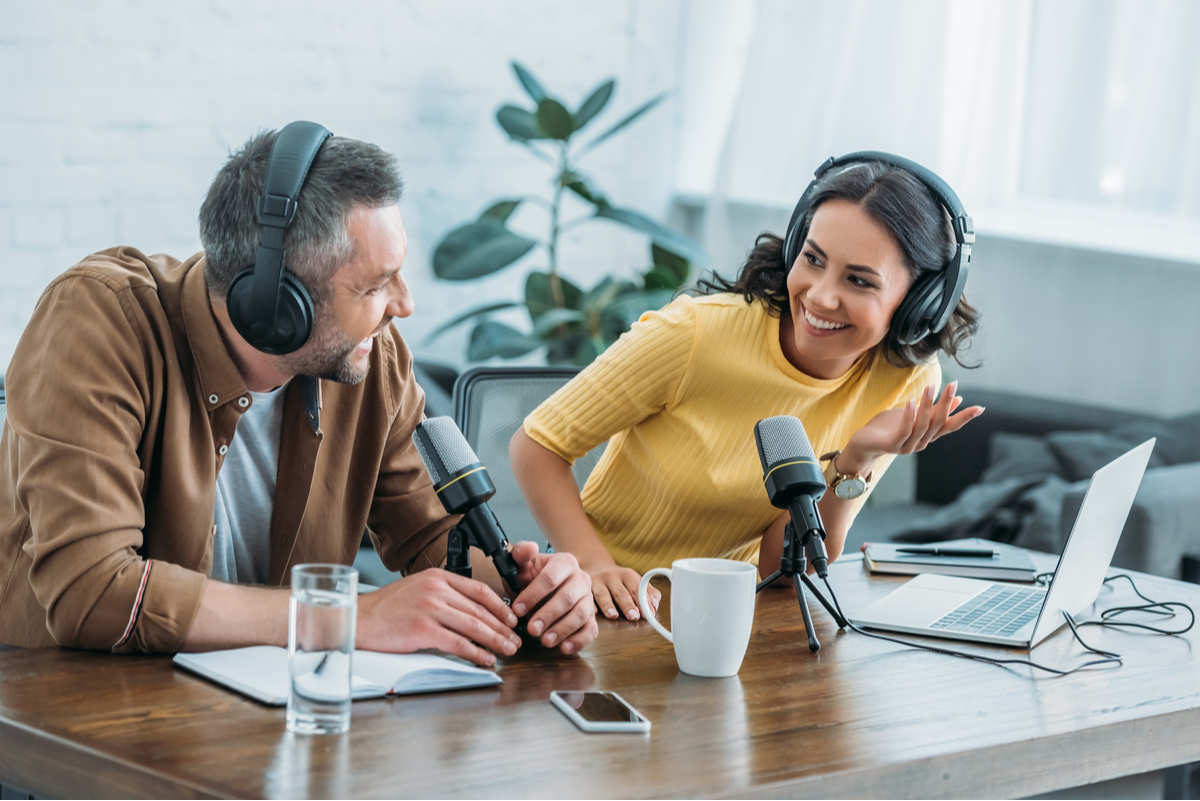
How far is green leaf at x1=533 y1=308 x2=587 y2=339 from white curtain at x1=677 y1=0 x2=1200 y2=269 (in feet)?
3.18

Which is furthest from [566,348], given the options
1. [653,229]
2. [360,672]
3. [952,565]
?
[360,672]

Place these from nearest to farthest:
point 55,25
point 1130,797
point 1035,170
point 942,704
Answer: point 942,704 → point 1130,797 → point 55,25 → point 1035,170

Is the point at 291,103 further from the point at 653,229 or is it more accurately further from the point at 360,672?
the point at 360,672

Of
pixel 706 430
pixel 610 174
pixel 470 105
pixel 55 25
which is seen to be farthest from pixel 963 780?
pixel 610 174

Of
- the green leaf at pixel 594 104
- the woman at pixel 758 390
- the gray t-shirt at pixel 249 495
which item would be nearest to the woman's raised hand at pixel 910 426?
the woman at pixel 758 390

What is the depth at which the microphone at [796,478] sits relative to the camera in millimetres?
1267

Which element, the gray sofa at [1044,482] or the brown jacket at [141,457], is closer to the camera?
the brown jacket at [141,457]

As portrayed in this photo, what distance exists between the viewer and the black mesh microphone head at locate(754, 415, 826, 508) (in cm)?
126

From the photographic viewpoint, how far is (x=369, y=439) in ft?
5.05

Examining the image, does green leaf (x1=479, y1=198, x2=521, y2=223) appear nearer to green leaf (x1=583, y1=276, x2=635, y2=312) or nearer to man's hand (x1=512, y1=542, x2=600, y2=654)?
green leaf (x1=583, y1=276, x2=635, y2=312)

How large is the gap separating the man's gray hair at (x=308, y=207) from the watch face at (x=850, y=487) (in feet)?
2.27

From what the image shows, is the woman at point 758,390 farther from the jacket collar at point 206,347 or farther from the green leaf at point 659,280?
the green leaf at point 659,280

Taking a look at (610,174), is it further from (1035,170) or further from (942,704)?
(942,704)

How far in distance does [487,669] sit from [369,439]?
0.47 m
